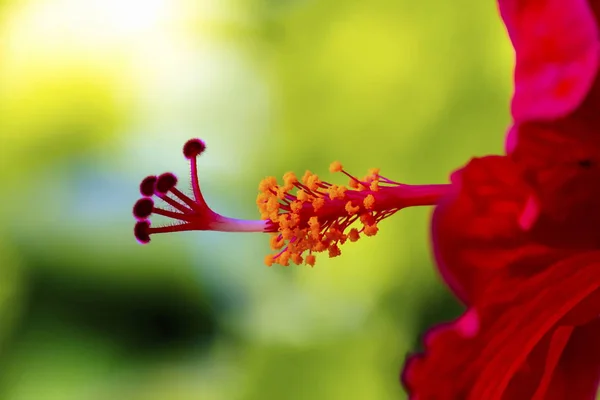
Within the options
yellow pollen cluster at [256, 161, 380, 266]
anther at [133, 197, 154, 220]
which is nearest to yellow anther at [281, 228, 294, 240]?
yellow pollen cluster at [256, 161, 380, 266]

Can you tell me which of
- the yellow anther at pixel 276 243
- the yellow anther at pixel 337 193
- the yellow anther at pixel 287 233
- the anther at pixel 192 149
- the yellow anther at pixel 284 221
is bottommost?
the yellow anther at pixel 276 243

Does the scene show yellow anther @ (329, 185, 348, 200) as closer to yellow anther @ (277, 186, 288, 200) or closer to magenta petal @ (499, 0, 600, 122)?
yellow anther @ (277, 186, 288, 200)

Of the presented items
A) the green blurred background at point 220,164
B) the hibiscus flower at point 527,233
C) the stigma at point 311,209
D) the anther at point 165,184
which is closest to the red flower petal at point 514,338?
the hibiscus flower at point 527,233

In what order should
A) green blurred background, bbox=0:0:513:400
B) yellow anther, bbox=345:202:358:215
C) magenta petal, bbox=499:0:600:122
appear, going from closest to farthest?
magenta petal, bbox=499:0:600:122
yellow anther, bbox=345:202:358:215
green blurred background, bbox=0:0:513:400

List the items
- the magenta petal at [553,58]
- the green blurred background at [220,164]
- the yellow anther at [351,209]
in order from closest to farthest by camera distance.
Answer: the magenta petal at [553,58]
the yellow anther at [351,209]
the green blurred background at [220,164]

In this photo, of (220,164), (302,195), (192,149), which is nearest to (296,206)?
(302,195)

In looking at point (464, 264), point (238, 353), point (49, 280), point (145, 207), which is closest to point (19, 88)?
point (49, 280)

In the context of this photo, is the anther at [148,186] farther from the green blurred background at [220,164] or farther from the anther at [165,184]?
the green blurred background at [220,164]
